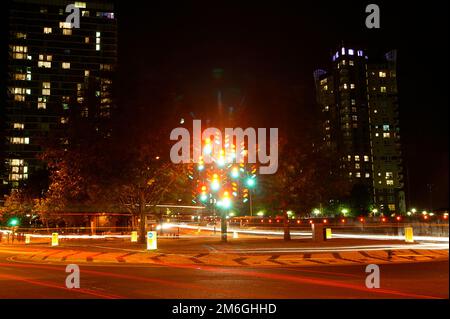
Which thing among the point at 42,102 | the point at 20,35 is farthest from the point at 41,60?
the point at 42,102

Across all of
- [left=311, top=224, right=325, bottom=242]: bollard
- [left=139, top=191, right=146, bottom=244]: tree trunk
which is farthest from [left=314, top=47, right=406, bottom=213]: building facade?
[left=139, top=191, right=146, bottom=244]: tree trunk

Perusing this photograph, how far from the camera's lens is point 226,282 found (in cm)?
1418

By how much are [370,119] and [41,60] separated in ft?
387

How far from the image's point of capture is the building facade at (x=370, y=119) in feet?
569

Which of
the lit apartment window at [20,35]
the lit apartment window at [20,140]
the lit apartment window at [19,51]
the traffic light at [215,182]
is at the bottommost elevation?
the traffic light at [215,182]

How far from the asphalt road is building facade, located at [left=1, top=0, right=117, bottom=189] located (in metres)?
152

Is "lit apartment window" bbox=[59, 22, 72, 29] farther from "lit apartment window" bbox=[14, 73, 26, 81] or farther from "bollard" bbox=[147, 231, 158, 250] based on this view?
"bollard" bbox=[147, 231, 158, 250]

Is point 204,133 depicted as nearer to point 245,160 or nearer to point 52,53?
point 245,160

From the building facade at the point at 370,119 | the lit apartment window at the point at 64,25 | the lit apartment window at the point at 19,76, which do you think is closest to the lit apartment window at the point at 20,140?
the lit apartment window at the point at 19,76

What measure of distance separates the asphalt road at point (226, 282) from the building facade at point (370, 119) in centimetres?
15929

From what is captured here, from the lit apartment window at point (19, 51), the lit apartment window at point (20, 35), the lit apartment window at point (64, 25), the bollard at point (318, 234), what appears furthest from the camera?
the lit apartment window at point (64, 25)

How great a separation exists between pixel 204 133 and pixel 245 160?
3.37 metres

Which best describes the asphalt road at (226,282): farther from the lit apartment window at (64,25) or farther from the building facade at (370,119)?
the lit apartment window at (64,25)
